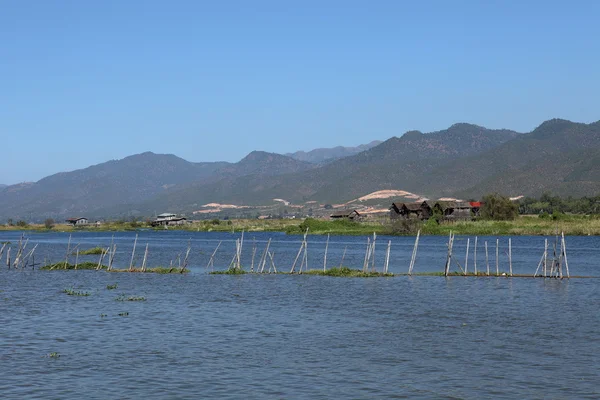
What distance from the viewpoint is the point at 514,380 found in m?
19.6

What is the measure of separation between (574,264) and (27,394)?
5025cm

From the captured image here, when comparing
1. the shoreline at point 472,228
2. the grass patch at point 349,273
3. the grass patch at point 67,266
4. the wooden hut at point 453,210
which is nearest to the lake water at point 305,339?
the grass patch at point 349,273

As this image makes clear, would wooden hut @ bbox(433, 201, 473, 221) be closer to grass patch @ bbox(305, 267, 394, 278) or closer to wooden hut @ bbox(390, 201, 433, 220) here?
wooden hut @ bbox(390, 201, 433, 220)

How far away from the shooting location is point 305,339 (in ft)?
84.7

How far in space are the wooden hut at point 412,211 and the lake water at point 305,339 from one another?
78.4 meters

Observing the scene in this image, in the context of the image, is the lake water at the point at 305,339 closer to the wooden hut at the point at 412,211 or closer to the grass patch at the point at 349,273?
the grass patch at the point at 349,273

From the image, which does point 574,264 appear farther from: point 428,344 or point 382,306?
point 428,344

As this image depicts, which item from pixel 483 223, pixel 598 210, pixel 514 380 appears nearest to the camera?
pixel 514 380

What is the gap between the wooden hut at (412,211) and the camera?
12341cm

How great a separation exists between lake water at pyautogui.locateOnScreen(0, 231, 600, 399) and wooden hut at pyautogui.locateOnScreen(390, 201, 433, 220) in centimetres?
7836

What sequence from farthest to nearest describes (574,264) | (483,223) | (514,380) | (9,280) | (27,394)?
(483,223) < (574,264) < (9,280) < (514,380) < (27,394)

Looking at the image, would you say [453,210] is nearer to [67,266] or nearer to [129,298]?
[67,266]

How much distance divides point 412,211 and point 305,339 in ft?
334

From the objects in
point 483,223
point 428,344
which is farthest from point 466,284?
point 483,223
